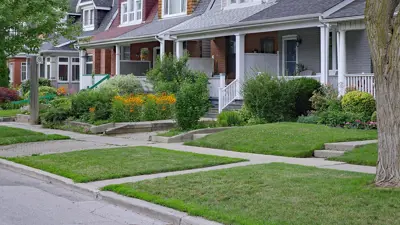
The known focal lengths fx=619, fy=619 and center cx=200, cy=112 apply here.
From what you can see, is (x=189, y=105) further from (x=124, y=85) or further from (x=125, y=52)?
(x=125, y=52)

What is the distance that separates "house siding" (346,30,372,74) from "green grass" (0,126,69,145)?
10.6 meters

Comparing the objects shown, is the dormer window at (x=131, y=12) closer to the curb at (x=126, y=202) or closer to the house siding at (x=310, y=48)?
the house siding at (x=310, y=48)

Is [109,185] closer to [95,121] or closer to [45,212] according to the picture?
[45,212]

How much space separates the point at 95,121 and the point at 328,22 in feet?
29.3

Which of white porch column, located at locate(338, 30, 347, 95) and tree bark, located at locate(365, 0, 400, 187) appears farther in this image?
white porch column, located at locate(338, 30, 347, 95)

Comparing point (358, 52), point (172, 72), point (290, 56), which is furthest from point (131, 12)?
point (358, 52)

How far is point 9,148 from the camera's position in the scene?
17.8 meters

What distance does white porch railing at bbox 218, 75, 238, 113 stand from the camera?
2416cm

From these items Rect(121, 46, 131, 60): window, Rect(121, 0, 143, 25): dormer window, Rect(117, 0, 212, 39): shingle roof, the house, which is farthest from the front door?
Rect(121, 46, 131, 60): window

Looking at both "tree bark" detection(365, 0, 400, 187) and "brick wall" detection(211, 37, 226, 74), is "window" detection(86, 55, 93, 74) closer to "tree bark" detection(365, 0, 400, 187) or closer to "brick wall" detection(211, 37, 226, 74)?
"brick wall" detection(211, 37, 226, 74)

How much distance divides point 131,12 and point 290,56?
14.0 m

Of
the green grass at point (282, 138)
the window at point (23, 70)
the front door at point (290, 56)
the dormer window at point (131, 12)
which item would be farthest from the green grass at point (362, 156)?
the window at point (23, 70)

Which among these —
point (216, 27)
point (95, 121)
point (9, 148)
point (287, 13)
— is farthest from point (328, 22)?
point (9, 148)

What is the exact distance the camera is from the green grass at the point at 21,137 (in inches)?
754
